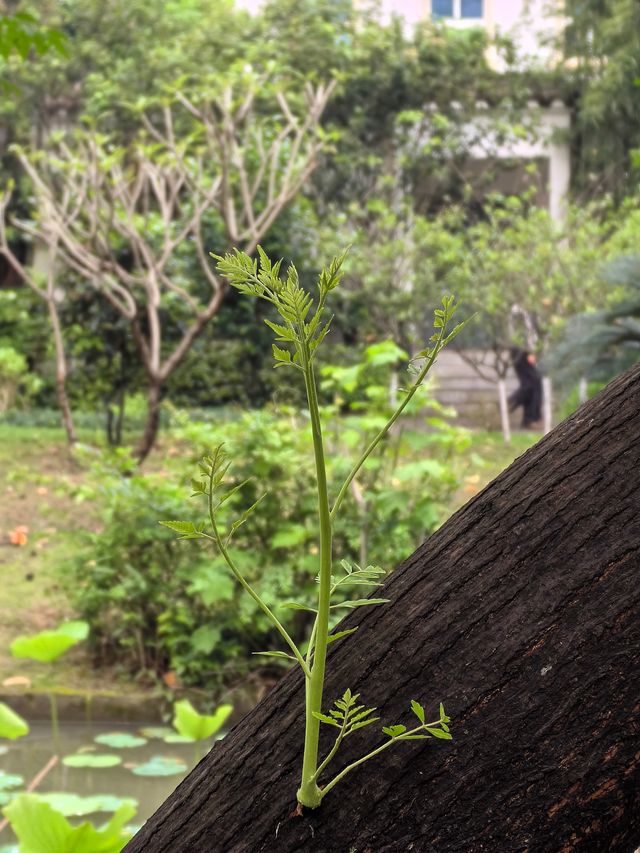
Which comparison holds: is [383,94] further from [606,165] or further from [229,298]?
[229,298]

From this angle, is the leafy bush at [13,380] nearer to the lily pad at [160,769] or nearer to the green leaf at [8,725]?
the lily pad at [160,769]

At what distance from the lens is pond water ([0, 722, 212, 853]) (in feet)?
11.1

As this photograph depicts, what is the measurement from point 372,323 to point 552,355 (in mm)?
8038

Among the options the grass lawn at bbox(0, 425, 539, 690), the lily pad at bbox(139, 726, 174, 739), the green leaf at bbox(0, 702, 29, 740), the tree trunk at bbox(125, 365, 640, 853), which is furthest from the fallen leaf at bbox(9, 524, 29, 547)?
the tree trunk at bbox(125, 365, 640, 853)

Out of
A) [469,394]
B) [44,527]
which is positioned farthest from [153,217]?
[469,394]

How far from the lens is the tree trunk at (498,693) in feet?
2.04

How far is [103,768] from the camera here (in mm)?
3678

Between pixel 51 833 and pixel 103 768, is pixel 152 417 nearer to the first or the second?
pixel 103 768

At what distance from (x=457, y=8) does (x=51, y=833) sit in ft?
57.6

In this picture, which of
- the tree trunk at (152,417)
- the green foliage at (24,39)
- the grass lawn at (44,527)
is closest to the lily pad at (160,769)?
the grass lawn at (44,527)

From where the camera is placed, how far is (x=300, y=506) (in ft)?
14.9

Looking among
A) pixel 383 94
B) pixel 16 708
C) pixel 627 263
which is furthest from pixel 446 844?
pixel 383 94

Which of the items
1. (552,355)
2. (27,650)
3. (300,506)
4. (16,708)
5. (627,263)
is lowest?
(16,708)

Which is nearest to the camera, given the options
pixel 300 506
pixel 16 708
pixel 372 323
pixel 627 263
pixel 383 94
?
pixel 627 263
